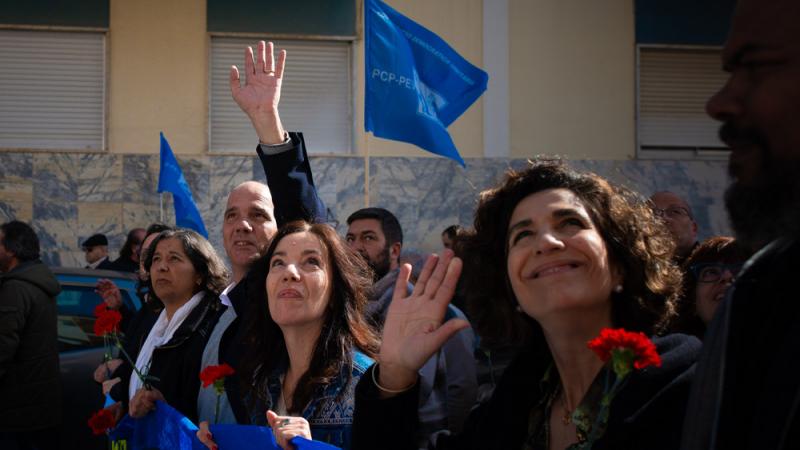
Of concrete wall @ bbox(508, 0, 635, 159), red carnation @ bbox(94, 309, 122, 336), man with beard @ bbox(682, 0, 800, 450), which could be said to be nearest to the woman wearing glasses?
man with beard @ bbox(682, 0, 800, 450)

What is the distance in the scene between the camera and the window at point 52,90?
11.3 metres

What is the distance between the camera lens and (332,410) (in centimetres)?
314

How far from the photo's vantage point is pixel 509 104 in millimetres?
11828

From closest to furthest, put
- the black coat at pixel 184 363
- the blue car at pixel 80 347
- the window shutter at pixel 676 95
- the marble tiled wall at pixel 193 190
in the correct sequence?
the black coat at pixel 184 363 → the blue car at pixel 80 347 → the marble tiled wall at pixel 193 190 → the window shutter at pixel 676 95

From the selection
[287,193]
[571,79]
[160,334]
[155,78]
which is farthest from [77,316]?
[571,79]

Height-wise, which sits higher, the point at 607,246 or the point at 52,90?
the point at 52,90

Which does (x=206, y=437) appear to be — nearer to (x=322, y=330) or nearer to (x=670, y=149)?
(x=322, y=330)

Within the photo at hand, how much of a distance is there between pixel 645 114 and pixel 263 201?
29.2 feet

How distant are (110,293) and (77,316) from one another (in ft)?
2.50

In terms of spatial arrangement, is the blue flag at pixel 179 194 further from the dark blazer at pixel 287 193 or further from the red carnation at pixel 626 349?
the red carnation at pixel 626 349

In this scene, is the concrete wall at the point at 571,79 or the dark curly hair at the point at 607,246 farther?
the concrete wall at the point at 571,79

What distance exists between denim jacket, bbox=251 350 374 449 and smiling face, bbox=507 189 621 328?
0.85m

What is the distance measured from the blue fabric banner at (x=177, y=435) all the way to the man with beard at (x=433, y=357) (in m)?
0.38

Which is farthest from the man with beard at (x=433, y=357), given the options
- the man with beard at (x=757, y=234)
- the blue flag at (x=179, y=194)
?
the blue flag at (x=179, y=194)
